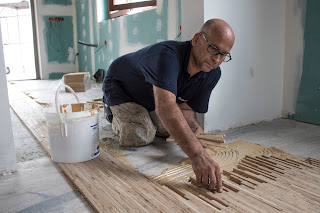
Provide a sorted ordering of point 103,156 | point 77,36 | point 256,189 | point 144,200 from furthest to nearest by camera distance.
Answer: point 77,36
point 103,156
point 256,189
point 144,200

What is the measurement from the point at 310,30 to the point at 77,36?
19.5ft

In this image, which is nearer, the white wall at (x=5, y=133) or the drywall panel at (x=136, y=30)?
the white wall at (x=5, y=133)

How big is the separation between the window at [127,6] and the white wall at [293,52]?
192 centimetres

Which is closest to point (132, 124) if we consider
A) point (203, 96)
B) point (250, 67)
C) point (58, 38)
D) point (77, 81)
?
point (203, 96)

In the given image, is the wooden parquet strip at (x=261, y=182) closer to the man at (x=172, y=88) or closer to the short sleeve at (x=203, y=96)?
the man at (x=172, y=88)

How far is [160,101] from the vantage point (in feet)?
5.08

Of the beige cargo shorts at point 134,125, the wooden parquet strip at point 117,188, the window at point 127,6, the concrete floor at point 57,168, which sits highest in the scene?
the window at point 127,6

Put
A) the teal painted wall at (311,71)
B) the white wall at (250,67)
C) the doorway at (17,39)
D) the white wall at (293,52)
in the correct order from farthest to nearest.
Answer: the doorway at (17,39) < the white wall at (293,52) < the teal painted wall at (311,71) < the white wall at (250,67)

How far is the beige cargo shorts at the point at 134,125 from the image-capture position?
2.12 metres

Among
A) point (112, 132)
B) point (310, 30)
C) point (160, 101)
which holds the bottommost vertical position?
point (112, 132)

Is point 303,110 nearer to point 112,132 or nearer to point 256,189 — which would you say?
point 256,189

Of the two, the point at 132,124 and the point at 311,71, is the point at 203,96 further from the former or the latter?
the point at 311,71

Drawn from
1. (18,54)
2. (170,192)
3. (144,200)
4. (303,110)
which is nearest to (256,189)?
(170,192)

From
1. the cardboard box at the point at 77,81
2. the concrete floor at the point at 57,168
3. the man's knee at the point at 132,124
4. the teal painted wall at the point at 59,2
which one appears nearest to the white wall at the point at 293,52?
the concrete floor at the point at 57,168
